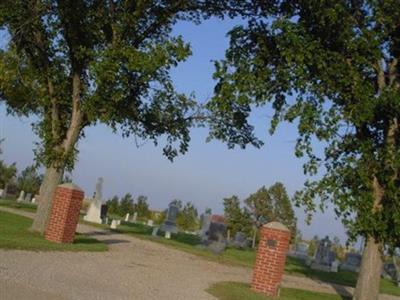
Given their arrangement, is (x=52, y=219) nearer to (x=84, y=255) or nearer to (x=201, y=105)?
(x=84, y=255)

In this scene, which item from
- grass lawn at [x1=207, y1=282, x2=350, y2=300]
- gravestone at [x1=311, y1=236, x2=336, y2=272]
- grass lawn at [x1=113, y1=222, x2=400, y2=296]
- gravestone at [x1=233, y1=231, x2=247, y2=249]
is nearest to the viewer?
grass lawn at [x1=207, y1=282, x2=350, y2=300]

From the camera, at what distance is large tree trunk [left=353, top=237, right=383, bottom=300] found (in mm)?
16344

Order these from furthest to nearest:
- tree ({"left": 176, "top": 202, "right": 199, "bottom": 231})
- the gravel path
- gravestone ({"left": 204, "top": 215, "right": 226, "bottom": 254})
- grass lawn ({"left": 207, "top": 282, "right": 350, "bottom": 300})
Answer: tree ({"left": 176, "top": 202, "right": 199, "bottom": 231}) → gravestone ({"left": 204, "top": 215, "right": 226, "bottom": 254}) → grass lawn ({"left": 207, "top": 282, "right": 350, "bottom": 300}) → the gravel path

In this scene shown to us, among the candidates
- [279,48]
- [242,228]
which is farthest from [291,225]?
[279,48]

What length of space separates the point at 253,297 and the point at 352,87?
6312 mm

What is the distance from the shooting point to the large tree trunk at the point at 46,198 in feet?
57.7

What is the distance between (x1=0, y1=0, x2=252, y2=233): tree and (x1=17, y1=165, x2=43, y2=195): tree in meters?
27.0

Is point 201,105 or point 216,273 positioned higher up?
point 201,105

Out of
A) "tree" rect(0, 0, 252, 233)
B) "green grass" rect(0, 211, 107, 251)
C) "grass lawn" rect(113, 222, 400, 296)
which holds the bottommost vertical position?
"green grass" rect(0, 211, 107, 251)

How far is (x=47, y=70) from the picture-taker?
733 inches

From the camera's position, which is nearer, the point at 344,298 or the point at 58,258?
the point at 58,258

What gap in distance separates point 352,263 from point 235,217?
399 inches

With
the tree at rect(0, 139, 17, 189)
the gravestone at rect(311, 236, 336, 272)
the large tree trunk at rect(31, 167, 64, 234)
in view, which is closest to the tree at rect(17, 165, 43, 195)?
the tree at rect(0, 139, 17, 189)

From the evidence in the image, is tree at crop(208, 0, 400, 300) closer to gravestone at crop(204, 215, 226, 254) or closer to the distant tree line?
gravestone at crop(204, 215, 226, 254)
